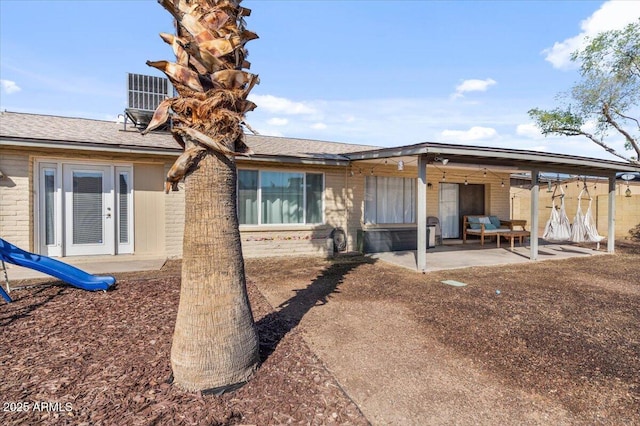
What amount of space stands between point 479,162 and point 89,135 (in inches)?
355

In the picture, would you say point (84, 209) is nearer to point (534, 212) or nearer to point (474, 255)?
point (474, 255)

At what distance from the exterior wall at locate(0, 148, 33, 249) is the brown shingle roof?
0.57 meters

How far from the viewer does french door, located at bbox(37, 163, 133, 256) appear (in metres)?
7.61

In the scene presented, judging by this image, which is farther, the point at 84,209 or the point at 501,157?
the point at 84,209

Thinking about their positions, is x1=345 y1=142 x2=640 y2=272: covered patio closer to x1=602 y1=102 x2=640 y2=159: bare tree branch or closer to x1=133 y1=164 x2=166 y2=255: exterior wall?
x1=133 y1=164 x2=166 y2=255: exterior wall

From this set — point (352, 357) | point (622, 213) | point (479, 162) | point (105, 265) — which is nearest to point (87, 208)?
point (105, 265)

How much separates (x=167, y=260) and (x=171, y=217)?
102 cm

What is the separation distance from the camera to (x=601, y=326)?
14.6ft

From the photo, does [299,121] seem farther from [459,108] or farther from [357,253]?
[357,253]

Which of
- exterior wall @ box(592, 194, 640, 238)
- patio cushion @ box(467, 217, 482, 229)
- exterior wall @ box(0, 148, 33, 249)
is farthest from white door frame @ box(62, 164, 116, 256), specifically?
exterior wall @ box(592, 194, 640, 238)

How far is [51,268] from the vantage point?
5.29 meters

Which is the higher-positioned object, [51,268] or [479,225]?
[479,225]

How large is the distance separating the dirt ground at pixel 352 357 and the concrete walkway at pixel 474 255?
7.10 ft

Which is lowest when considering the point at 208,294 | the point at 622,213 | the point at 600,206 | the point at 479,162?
the point at 208,294
